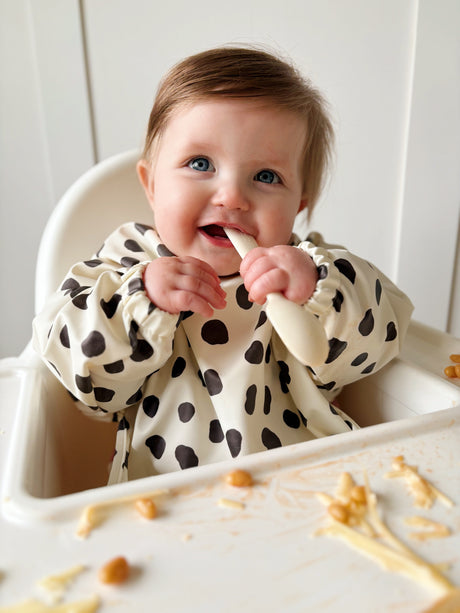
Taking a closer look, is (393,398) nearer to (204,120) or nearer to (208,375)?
(208,375)

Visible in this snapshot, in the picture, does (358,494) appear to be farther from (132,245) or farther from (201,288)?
(132,245)

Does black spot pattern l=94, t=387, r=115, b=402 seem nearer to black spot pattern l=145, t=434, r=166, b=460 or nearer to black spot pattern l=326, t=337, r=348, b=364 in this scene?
black spot pattern l=145, t=434, r=166, b=460

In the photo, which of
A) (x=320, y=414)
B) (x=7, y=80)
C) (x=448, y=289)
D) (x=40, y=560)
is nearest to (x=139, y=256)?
(x=320, y=414)

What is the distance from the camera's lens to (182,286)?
21.2 inches

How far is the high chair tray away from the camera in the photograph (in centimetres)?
31

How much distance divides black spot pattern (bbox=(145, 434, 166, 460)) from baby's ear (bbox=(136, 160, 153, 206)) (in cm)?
34

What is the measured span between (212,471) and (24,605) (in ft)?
0.50

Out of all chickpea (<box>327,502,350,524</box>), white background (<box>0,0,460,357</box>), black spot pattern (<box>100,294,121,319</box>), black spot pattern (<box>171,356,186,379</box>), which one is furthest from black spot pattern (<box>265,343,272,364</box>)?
white background (<box>0,0,460,357</box>)

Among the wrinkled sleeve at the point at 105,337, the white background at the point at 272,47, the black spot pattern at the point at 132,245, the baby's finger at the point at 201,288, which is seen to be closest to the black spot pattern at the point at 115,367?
the wrinkled sleeve at the point at 105,337

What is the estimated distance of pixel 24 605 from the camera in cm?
30

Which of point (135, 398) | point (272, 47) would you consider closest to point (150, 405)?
point (135, 398)

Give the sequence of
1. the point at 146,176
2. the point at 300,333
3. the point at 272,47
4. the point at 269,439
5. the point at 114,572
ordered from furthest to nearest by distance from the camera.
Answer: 1. the point at 272,47
2. the point at 146,176
3. the point at 269,439
4. the point at 300,333
5. the point at 114,572

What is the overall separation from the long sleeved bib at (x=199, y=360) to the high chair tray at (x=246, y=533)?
0.41ft

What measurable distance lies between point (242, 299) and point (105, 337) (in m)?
0.20
